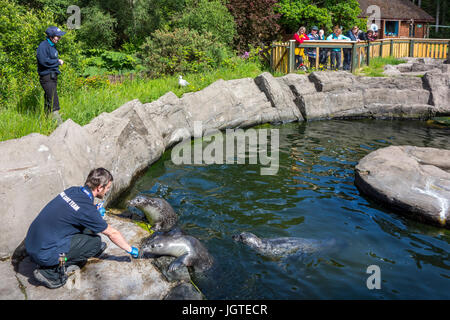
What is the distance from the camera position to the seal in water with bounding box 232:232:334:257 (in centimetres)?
613

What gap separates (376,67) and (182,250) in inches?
596

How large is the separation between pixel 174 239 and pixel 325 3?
846 inches

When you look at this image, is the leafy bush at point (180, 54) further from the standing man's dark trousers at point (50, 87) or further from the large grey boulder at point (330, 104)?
the standing man's dark trousers at point (50, 87)

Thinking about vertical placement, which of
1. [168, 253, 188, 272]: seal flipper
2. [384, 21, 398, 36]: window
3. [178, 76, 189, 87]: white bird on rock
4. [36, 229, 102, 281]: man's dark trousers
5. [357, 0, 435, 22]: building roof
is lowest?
[168, 253, 188, 272]: seal flipper

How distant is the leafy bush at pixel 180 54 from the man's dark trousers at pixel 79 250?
10.3 meters

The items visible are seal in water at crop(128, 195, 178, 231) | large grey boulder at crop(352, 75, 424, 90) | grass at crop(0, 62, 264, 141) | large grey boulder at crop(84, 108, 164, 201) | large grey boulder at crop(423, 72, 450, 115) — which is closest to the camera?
seal in water at crop(128, 195, 178, 231)

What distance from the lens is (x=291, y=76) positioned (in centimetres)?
1482

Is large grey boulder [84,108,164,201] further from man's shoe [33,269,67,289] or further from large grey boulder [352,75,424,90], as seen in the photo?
large grey boulder [352,75,424,90]

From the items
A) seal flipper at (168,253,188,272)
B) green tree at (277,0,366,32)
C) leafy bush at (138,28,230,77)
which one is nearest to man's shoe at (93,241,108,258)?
seal flipper at (168,253,188,272)

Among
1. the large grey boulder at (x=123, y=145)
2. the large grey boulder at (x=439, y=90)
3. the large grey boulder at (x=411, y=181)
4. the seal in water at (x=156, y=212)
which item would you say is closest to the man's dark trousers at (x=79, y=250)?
the seal in water at (x=156, y=212)

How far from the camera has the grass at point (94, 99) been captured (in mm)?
7191

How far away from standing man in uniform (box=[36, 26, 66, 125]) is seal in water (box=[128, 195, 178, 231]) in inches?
112
